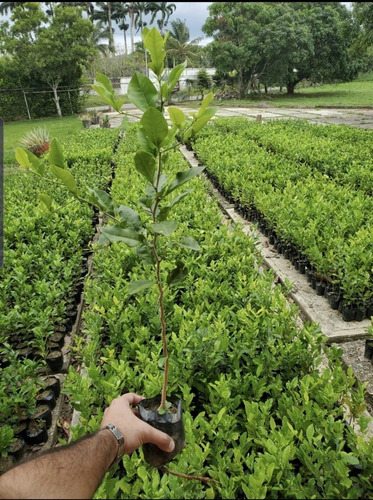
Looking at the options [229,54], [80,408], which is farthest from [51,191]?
[229,54]

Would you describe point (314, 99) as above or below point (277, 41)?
below

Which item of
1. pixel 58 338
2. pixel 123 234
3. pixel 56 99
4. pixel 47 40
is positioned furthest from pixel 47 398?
pixel 56 99

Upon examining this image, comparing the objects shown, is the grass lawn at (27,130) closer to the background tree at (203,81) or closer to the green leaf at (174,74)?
the green leaf at (174,74)

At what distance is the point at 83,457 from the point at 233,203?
22.8 ft

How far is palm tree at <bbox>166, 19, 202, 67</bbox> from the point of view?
140 feet

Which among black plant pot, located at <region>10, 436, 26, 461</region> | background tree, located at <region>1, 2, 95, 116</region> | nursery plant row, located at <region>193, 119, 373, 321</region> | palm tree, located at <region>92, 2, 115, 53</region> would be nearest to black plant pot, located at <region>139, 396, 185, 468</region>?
black plant pot, located at <region>10, 436, 26, 461</region>

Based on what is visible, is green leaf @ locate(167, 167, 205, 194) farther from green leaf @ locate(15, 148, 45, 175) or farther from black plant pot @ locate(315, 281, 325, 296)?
black plant pot @ locate(315, 281, 325, 296)

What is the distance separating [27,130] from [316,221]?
2220 cm

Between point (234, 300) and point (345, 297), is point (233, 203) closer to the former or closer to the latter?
point (345, 297)

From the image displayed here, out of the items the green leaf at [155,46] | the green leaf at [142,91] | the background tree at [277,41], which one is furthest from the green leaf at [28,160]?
the background tree at [277,41]

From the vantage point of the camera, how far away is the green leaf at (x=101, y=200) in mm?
1365

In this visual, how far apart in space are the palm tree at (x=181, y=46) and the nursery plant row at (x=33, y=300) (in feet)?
131

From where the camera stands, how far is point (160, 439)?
1.36 meters

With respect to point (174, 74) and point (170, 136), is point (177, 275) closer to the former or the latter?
point (170, 136)
